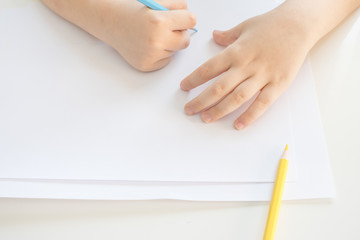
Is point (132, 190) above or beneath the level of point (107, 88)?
beneath

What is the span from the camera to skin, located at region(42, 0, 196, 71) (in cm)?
50

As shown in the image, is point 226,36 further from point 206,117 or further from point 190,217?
point 190,217

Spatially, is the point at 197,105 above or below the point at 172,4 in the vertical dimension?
below

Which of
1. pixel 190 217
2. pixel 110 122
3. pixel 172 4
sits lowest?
pixel 190 217

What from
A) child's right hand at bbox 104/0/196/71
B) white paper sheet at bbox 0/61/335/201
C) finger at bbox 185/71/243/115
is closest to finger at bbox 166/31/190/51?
child's right hand at bbox 104/0/196/71

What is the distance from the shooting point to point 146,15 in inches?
19.8

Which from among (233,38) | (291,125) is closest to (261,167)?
(291,125)

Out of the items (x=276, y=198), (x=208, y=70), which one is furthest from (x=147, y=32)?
(x=276, y=198)

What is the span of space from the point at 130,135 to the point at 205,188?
0.44 ft

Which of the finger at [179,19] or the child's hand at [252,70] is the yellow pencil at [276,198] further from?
the finger at [179,19]

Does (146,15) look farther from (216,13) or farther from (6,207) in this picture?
(6,207)

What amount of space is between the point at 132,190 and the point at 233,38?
0.31 meters

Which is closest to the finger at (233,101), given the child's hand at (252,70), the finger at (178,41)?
the child's hand at (252,70)

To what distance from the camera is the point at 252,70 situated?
478mm
